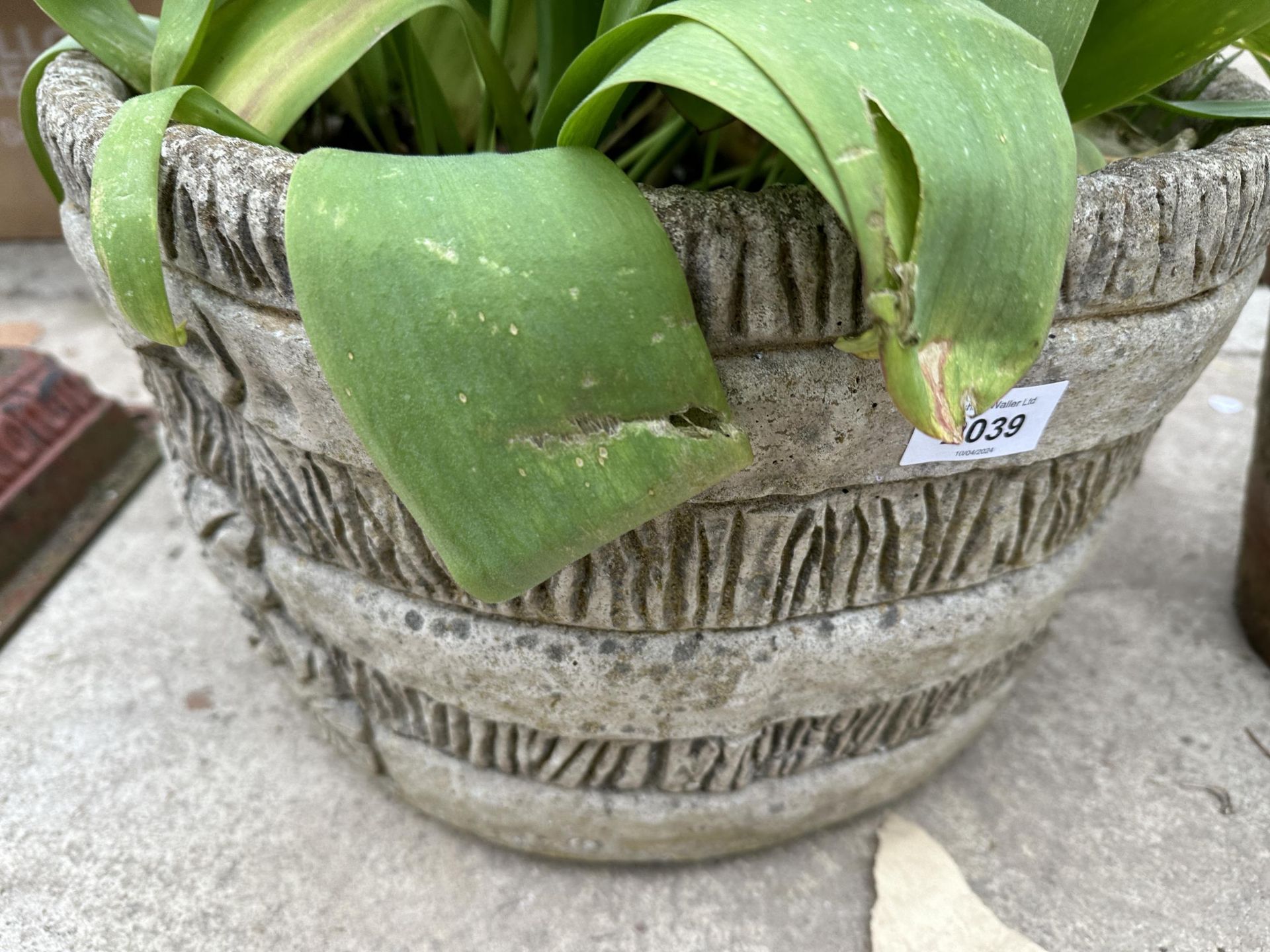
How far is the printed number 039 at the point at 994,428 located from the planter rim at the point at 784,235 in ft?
0.25

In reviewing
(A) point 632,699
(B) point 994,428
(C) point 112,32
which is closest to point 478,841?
(A) point 632,699

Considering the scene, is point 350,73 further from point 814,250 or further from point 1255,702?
point 1255,702

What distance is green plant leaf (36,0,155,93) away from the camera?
24.9 inches

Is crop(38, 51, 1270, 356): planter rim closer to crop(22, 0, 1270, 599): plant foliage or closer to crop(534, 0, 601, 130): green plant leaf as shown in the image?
crop(22, 0, 1270, 599): plant foliage

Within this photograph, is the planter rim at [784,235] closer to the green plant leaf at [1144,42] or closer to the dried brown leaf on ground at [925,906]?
the green plant leaf at [1144,42]

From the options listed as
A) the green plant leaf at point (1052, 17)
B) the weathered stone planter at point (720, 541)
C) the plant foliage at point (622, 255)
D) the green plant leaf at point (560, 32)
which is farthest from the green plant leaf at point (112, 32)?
the green plant leaf at point (1052, 17)

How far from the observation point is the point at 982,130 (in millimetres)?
414

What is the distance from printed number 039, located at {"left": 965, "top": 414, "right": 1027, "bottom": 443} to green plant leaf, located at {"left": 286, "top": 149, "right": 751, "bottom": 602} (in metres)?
0.20

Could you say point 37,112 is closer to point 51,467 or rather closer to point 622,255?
point 622,255

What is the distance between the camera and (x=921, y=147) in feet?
1.28

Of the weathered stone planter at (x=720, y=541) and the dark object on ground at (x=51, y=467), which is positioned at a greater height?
the weathered stone planter at (x=720, y=541)

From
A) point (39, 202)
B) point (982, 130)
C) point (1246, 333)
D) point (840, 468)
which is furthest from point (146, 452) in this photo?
point (1246, 333)

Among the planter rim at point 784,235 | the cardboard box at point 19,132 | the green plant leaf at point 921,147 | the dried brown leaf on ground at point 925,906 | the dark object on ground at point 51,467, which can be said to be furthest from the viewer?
the cardboard box at point 19,132

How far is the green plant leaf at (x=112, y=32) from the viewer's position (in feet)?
2.08
